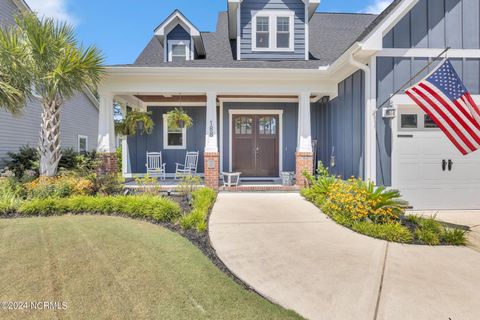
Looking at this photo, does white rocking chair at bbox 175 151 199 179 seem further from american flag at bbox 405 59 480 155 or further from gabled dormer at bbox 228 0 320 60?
american flag at bbox 405 59 480 155

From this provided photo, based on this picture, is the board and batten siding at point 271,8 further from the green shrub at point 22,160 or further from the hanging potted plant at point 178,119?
the green shrub at point 22,160

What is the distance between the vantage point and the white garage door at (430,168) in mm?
5895

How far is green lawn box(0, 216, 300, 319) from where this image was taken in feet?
7.56

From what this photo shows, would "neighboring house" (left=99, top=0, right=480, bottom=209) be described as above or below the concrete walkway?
above

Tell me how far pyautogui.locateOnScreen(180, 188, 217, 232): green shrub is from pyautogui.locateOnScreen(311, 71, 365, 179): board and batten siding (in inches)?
149

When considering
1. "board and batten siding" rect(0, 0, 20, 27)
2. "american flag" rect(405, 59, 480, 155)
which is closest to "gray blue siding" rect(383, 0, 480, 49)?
"american flag" rect(405, 59, 480, 155)

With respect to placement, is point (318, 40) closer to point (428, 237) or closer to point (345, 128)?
point (345, 128)

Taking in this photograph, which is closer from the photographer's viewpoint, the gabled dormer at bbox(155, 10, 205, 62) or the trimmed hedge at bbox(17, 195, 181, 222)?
the trimmed hedge at bbox(17, 195, 181, 222)

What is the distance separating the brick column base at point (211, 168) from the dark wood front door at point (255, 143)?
2.47m

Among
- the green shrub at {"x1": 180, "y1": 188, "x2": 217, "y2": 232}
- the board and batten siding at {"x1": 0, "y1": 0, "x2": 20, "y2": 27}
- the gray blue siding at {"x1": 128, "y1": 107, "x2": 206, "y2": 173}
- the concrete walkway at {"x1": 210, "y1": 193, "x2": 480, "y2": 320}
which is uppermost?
the board and batten siding at {"x1": 0, "y1": 0, "x2": 20, "y2": 27}

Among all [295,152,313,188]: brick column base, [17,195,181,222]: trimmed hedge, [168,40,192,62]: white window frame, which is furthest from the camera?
[168,40,192,62]: white window frame

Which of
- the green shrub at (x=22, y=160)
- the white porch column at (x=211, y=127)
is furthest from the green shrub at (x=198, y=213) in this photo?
the green shrub at (x=22, y=160)

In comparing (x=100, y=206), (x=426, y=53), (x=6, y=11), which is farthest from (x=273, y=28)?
(x=6, y=11)

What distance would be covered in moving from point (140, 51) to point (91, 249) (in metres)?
9.30
